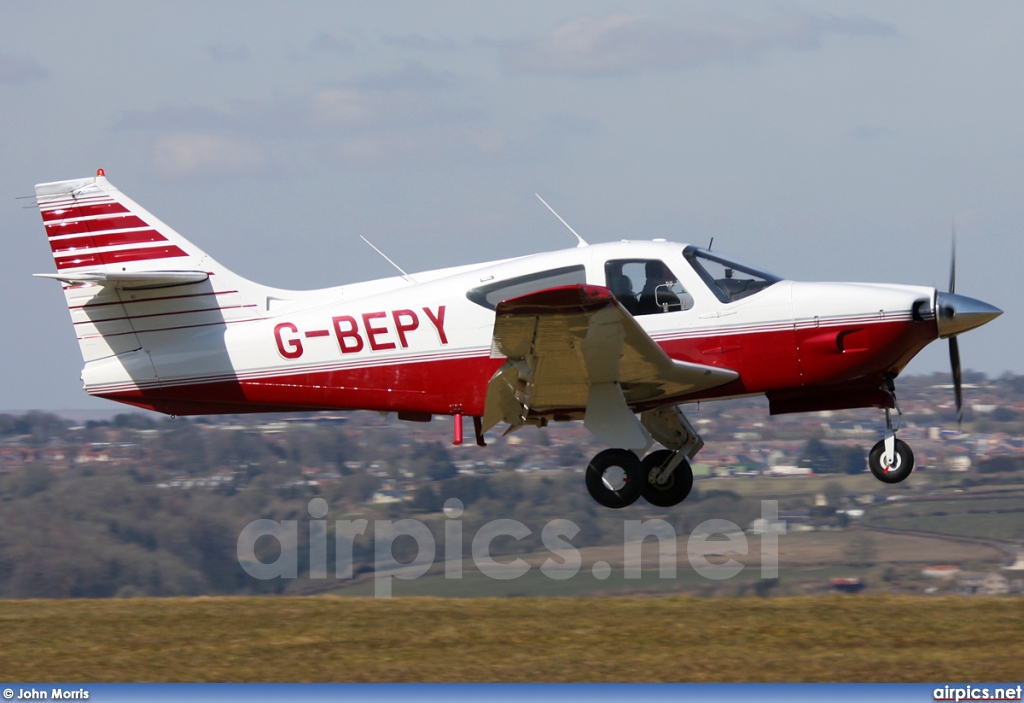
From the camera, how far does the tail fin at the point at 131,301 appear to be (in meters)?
11.9

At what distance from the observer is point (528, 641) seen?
32.3 ft

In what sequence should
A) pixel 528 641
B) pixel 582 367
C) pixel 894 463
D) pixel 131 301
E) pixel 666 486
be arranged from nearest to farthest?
pixel 528 641 → pixel 582 367 → pixel 894 463 → pixel 131 301 → pixel 666 486

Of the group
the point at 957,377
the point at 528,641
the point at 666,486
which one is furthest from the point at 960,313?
the point at 528,641

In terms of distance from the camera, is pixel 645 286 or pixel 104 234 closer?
pixel 645 286

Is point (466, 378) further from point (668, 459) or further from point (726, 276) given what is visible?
point (726, 276)

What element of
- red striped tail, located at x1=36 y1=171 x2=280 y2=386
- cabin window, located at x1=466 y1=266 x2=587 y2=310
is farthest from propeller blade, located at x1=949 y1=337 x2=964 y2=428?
red striped tail, located at x1=36 y1=171 x2=280 y2=386

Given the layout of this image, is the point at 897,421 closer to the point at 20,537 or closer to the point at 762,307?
the point at 762,307

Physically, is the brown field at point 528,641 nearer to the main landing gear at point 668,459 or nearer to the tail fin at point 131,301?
the main landing gear at point 668,459

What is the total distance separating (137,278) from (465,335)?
3132mm

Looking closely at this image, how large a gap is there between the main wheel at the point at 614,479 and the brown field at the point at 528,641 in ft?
3.03

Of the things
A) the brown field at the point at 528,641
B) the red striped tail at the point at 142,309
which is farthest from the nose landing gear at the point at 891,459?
the red striped tail at the point at 142,309

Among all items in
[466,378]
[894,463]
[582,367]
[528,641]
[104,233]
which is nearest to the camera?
[528,641]

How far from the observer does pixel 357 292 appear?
39.3 ft

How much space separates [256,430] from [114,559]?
18.1 feet
